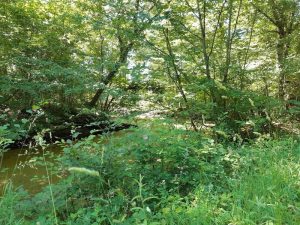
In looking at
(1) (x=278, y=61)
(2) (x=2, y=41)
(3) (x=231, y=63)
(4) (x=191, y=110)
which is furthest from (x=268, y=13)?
(2) (x=2, y=41)

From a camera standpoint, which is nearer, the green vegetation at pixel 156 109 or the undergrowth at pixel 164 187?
the undergrowth at pixel 164 187

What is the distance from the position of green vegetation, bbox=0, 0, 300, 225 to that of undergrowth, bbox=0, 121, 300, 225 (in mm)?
12

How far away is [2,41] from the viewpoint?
6.32m

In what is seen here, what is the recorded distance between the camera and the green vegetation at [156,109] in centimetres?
222

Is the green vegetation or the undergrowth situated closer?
the undergrowth

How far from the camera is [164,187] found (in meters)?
2.31

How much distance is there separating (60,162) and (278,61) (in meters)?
5.66

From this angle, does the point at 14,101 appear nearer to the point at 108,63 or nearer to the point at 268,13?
the point at 108,63

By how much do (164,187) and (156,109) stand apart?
3.59 metres

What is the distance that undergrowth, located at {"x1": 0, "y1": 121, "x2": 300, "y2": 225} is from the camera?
1751 mm

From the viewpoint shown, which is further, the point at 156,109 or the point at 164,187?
the point at 156,109

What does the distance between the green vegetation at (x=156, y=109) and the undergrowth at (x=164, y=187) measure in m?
0.01

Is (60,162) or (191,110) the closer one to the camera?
(60,162)

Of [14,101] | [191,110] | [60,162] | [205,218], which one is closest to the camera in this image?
[205,218]
